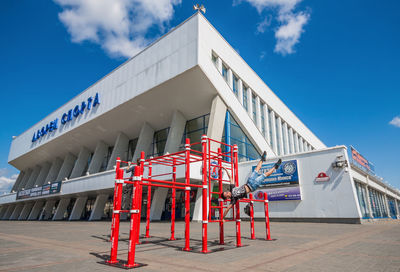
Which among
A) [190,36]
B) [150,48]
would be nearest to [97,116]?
[150,48]

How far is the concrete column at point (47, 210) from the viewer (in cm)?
3858

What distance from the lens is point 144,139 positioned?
28000 mm

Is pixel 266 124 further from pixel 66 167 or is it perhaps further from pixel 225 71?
pixel 66 167

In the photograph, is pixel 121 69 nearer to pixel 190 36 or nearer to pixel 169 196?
pixel 190 36

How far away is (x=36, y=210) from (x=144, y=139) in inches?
1137

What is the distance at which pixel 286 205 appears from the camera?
61.7 ft

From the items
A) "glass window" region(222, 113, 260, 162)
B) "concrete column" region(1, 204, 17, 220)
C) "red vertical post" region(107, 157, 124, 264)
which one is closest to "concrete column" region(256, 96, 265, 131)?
"glass window" region(222, 113, 260, 162)

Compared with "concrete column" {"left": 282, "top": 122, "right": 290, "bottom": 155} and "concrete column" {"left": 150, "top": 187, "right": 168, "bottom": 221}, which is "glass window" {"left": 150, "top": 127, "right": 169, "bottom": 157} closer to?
"concrete column" {"left": 150, "top": 187, "right": 168, "bottom": 221}

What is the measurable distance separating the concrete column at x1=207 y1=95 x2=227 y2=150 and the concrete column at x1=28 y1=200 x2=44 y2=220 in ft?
123

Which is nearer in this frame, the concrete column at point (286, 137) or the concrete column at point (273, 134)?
the concrete column at point (273, 134)

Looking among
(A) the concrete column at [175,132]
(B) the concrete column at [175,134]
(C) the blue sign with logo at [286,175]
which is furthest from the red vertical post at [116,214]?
(A) the concrete column at [175,132]

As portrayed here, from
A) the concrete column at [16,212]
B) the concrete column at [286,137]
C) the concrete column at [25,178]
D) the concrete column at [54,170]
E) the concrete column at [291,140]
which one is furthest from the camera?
the concrete column at [25,178]

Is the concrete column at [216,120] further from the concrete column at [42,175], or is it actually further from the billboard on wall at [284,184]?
the concrete column at [42,175]

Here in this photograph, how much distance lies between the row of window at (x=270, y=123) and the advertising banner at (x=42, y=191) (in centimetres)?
2620
